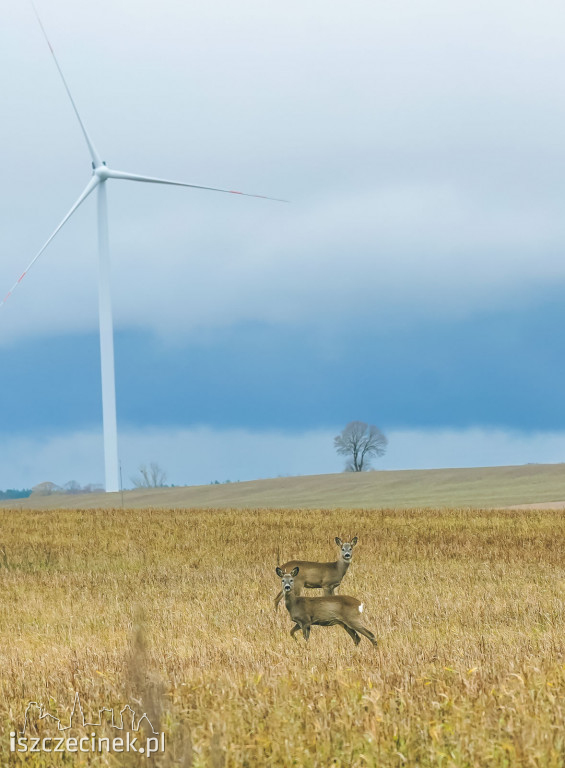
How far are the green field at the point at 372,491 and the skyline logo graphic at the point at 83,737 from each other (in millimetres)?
65254

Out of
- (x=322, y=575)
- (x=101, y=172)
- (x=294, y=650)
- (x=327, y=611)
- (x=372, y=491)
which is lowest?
(x=294, y=650)

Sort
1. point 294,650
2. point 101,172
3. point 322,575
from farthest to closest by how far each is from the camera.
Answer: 1. point 101,172
2. point 322,575
3. point 294,650

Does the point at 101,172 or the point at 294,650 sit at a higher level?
→ the point at 101,172

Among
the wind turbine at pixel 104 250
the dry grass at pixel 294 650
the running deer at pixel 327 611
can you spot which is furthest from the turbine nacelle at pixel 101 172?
the running deer at pixel 327 611

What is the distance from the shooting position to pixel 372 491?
100 meters

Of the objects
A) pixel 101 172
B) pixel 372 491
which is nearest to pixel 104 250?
pixel 101 172

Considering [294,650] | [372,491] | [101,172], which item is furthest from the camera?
[372,491]

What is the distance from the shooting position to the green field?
82875mm

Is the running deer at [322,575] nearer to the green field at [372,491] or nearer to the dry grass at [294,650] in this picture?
the dry grass at [294,650]

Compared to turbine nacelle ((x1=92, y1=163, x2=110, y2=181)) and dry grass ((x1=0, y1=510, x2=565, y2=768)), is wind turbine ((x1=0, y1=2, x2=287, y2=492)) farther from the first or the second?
dry grass ((x1=0, y1=510, x2=565, y2=768))

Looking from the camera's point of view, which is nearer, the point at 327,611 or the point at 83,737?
the point at 83,737

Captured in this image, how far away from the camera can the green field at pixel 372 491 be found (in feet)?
272

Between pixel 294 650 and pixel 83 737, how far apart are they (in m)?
4.28

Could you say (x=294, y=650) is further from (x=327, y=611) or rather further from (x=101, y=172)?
(x=101, y=172)
